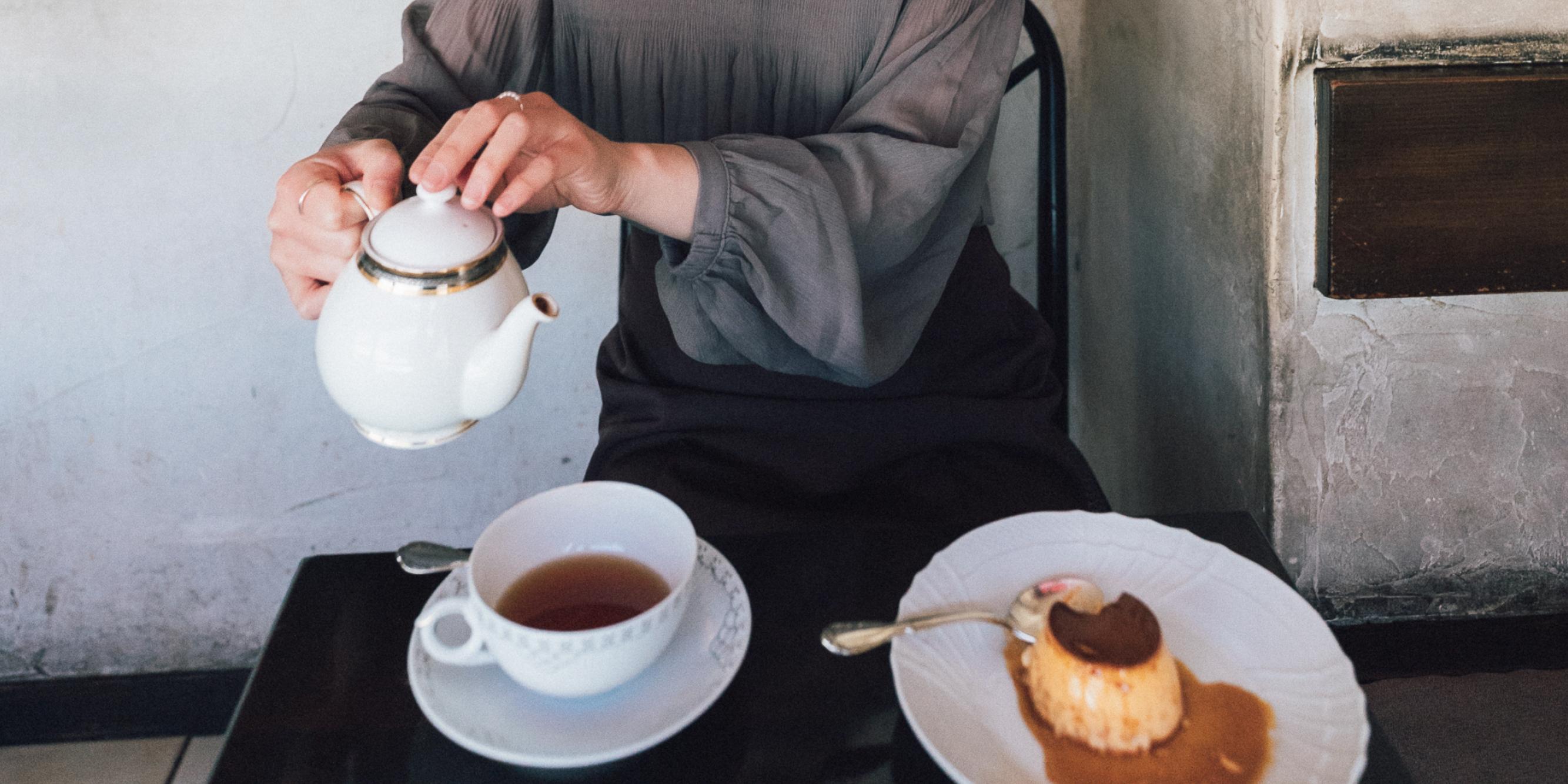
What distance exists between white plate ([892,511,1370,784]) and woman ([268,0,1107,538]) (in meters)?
0.10

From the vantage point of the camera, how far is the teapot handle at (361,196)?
709mm

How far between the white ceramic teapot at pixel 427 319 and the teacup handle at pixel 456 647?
0.11 meters

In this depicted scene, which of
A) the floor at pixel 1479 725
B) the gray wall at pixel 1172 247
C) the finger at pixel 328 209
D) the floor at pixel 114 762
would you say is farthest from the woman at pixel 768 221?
the floor at pixel 114 762

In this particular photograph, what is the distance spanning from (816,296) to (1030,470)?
365 millimetres

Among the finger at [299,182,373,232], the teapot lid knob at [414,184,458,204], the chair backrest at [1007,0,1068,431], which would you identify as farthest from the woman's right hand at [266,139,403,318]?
the chair backrest at [1007,0,1068,431]

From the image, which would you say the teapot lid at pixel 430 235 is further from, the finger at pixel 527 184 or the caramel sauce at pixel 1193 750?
the caramel sauce at pixel 1193 750

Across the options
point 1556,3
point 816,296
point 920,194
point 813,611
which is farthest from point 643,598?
point 1556,3

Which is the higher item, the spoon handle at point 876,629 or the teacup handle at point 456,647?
the teacup handle at point 456,647

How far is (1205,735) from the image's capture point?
61 centimetres

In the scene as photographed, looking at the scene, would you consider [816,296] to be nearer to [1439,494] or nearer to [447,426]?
[447,426]

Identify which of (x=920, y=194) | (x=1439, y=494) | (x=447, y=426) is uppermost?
(x=920, y=194)

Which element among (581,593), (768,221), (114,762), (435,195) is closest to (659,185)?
(768,221)

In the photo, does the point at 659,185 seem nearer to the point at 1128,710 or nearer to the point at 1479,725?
the point at 1128,710

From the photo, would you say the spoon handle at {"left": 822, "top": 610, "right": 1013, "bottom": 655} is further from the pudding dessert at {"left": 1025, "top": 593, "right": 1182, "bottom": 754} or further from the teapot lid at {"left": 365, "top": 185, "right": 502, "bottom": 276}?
the teapot lid at {"left": 365, "top": 185, "right": 502, "bottom": 276}
